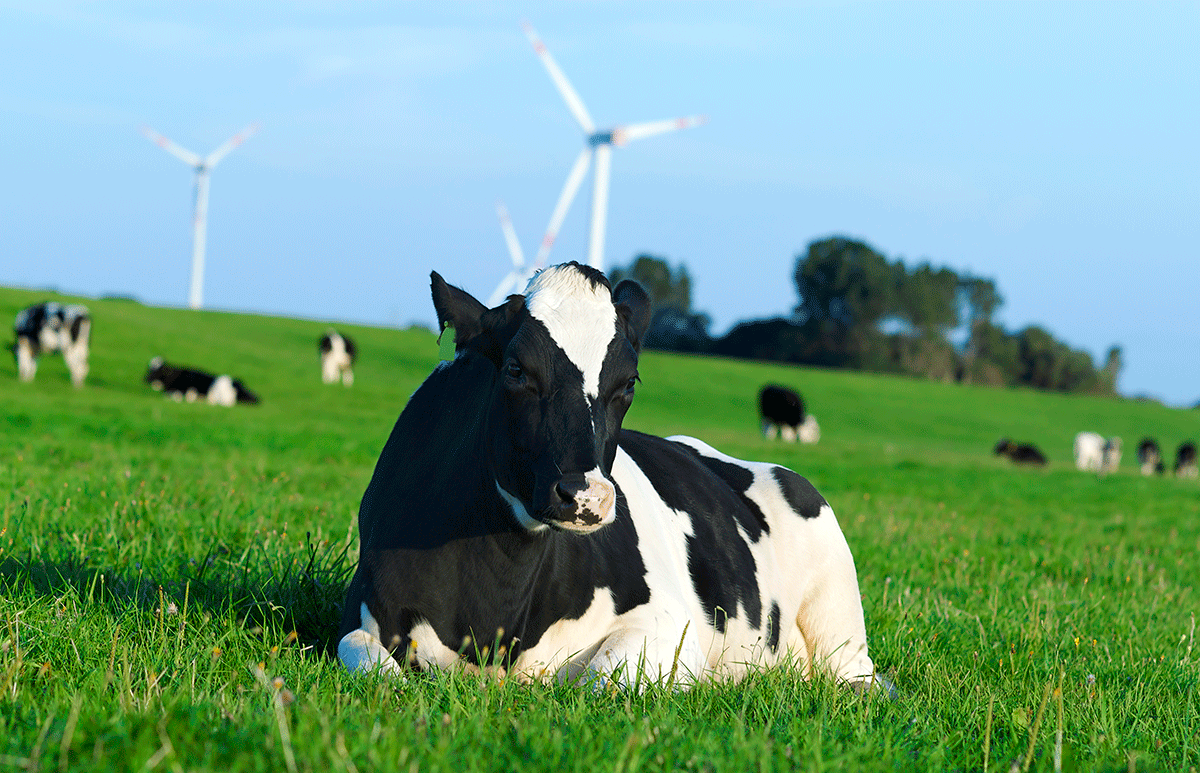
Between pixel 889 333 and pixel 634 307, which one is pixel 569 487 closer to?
pixel 634 307

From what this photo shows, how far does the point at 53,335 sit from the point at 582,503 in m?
33.4

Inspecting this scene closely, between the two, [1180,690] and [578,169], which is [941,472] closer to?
[578,169]

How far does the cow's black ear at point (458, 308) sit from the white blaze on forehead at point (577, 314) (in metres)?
0.23

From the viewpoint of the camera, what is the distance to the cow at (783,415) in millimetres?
43938

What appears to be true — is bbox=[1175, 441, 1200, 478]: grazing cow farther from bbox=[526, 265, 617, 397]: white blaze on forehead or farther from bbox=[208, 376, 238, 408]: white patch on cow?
bbox=[526, 265, 617, 397]: white blaze on forehead

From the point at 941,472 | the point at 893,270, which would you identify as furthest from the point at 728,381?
the point at 893,270

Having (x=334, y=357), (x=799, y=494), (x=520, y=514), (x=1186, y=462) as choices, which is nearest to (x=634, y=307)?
(x=520, y=514)

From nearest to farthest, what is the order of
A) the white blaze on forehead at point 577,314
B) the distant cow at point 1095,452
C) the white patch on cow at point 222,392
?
the white blaze on forehead at point 577,314 → the white patch on cow at point 222,392 → the distant cow at point 1095,452

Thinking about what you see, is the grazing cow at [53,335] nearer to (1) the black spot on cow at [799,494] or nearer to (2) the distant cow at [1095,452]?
(1) the black spot on cow at [799,494]

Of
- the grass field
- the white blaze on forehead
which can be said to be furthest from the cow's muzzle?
the grass field

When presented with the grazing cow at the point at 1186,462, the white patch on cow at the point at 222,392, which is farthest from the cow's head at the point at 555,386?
the grazing cow at the point at 1186,462

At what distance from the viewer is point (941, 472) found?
2714 centimetres

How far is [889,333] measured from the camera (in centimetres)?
9838

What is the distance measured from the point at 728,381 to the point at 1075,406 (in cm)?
2976
